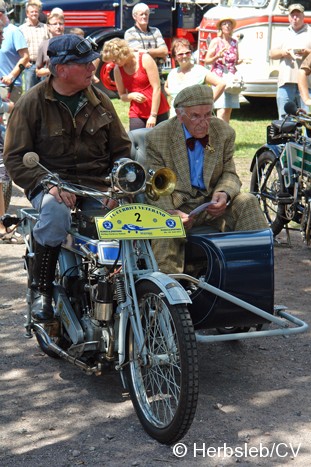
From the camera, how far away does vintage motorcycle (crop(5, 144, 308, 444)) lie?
432cm

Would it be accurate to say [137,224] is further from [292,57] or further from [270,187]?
[292,57]

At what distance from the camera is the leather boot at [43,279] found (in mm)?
5027

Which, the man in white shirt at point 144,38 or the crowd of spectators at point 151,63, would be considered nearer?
the crowd of spectators at point 151,63

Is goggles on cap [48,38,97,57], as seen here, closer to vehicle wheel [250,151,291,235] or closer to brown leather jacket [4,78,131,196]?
brown leather jacket [4,78,131,196]

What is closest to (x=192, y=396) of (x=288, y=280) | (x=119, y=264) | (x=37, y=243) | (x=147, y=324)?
(x=147, y=324)

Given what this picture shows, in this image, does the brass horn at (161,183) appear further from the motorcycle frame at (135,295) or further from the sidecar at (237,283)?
the sidecar at (237,283)

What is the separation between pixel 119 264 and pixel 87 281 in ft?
1.29

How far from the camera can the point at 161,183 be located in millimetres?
4621

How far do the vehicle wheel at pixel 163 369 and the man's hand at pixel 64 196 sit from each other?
2.02ft

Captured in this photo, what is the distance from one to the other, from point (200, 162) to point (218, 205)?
36 centimetres

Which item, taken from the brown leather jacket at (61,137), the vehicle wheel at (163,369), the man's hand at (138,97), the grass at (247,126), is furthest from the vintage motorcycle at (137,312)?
the grass at (247,126)

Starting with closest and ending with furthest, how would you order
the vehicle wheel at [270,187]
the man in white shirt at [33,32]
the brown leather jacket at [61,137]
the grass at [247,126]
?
1. the brown leather jacket at [61,137]
2. the vehicle wheel at [270,187]
3. the grass at [247,126]
4. the man in white shirt at [33,32]

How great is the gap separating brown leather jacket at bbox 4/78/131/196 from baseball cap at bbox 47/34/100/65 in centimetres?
20

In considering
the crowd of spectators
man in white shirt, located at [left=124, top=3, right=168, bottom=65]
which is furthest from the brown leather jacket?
man in white shirt, located at [left=124, top=3, right=168, bottom=65]
